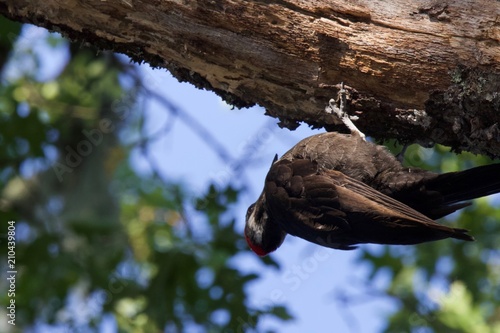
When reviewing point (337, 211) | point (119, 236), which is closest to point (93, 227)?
point (119, 236)

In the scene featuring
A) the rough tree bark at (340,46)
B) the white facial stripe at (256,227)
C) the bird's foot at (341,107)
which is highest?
the rough tree bark at (340,46)

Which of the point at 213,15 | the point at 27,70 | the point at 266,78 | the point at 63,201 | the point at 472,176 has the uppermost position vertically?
the point at 213,15

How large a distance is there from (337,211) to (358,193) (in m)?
0.17

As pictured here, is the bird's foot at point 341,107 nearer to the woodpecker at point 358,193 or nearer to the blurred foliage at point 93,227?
the woodpecker at point 358,193

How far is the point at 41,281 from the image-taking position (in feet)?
20.2

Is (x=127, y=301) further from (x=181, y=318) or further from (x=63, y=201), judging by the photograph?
(x=63, y=201)

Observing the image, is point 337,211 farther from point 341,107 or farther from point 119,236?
point 119,236

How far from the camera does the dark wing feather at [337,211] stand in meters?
3.69

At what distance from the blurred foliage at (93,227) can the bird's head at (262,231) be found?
89 cm

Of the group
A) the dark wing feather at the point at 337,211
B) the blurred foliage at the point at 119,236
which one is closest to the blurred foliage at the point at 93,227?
the blurred foliage at the point at 119,236

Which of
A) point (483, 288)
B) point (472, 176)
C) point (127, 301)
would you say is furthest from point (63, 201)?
point (472, 176)

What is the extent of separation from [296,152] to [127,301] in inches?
103

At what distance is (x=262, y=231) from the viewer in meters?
4.72

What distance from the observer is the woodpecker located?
3754 millimetres
